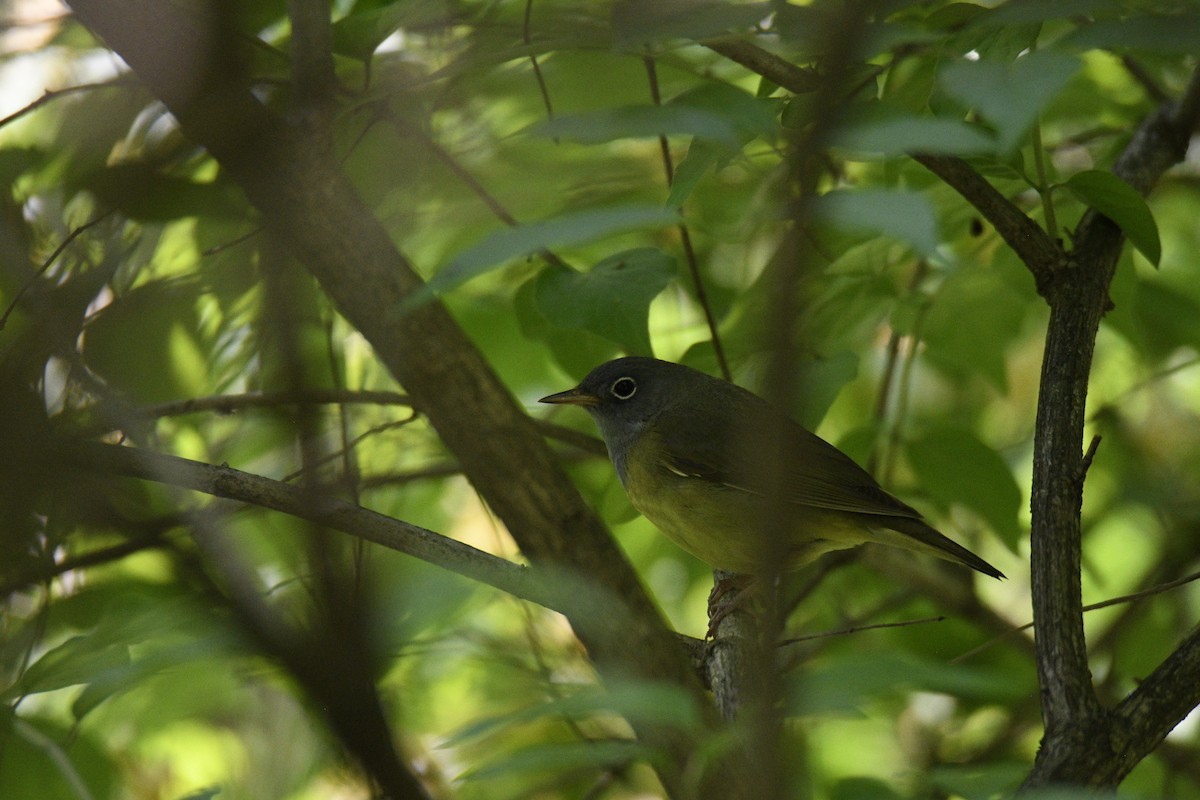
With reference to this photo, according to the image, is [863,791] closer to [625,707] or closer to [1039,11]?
[625,707]

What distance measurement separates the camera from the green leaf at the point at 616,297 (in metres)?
2.76

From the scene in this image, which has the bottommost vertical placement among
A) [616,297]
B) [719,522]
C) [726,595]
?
[726,595]

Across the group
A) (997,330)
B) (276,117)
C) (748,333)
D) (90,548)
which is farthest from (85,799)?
(997,330)

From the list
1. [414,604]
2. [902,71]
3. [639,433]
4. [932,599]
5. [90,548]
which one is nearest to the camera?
[414,604]

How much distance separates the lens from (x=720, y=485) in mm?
4852

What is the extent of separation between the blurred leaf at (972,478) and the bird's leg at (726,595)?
2.77ft

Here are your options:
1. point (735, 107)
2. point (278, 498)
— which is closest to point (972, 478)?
point (735, 107)

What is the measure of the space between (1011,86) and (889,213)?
0.40 m

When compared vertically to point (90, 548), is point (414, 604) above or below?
above

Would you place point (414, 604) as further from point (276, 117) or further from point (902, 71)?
point (902, 71)

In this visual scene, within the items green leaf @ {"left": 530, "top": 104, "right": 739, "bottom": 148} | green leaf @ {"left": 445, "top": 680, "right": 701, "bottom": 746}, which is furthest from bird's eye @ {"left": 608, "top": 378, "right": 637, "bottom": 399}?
green leaf @ {"left": 445, "top": 680, "right": 701, "bottom": 746}

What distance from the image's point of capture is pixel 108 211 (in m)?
2.31

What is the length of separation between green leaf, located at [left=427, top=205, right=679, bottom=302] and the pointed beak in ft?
10.4

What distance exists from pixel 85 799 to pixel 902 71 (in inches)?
140
